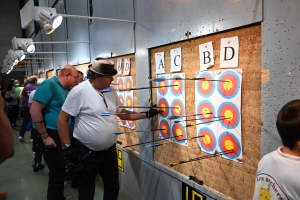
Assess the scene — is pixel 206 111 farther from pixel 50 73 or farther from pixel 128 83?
pixel 50 73

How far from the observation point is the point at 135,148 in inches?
88.4

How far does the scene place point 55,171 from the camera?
1.88m

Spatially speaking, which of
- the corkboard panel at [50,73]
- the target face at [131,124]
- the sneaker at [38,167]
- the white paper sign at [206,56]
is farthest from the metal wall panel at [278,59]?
the corkboard panel at [50,73]

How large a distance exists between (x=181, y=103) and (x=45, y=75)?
5980 millimetres

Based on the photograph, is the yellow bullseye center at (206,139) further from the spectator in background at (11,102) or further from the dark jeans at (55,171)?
the spectator in background at (11,102)

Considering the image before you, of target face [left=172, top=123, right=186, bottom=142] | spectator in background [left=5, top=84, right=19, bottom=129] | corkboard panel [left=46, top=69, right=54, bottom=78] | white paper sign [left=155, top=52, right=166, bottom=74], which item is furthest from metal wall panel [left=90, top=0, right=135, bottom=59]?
spectator in background [left=5, top=84, right=19, bottom=129]

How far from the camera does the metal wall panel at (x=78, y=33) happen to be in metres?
Answer: 3.15

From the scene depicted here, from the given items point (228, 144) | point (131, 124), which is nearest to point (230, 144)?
point (228, 144)

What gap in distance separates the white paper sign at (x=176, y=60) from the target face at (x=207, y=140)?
446mm

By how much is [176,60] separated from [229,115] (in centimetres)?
54

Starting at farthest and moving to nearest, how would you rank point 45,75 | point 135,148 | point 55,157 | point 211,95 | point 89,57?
point 45,75 → point 89,57 → point 135,148 → point 55,157 → point 211,95

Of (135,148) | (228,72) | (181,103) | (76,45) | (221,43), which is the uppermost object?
(76,45)

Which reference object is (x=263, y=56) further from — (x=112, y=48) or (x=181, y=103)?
(x=112, y=48)

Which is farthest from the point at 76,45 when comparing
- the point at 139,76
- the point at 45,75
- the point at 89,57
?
the point at 45,75
